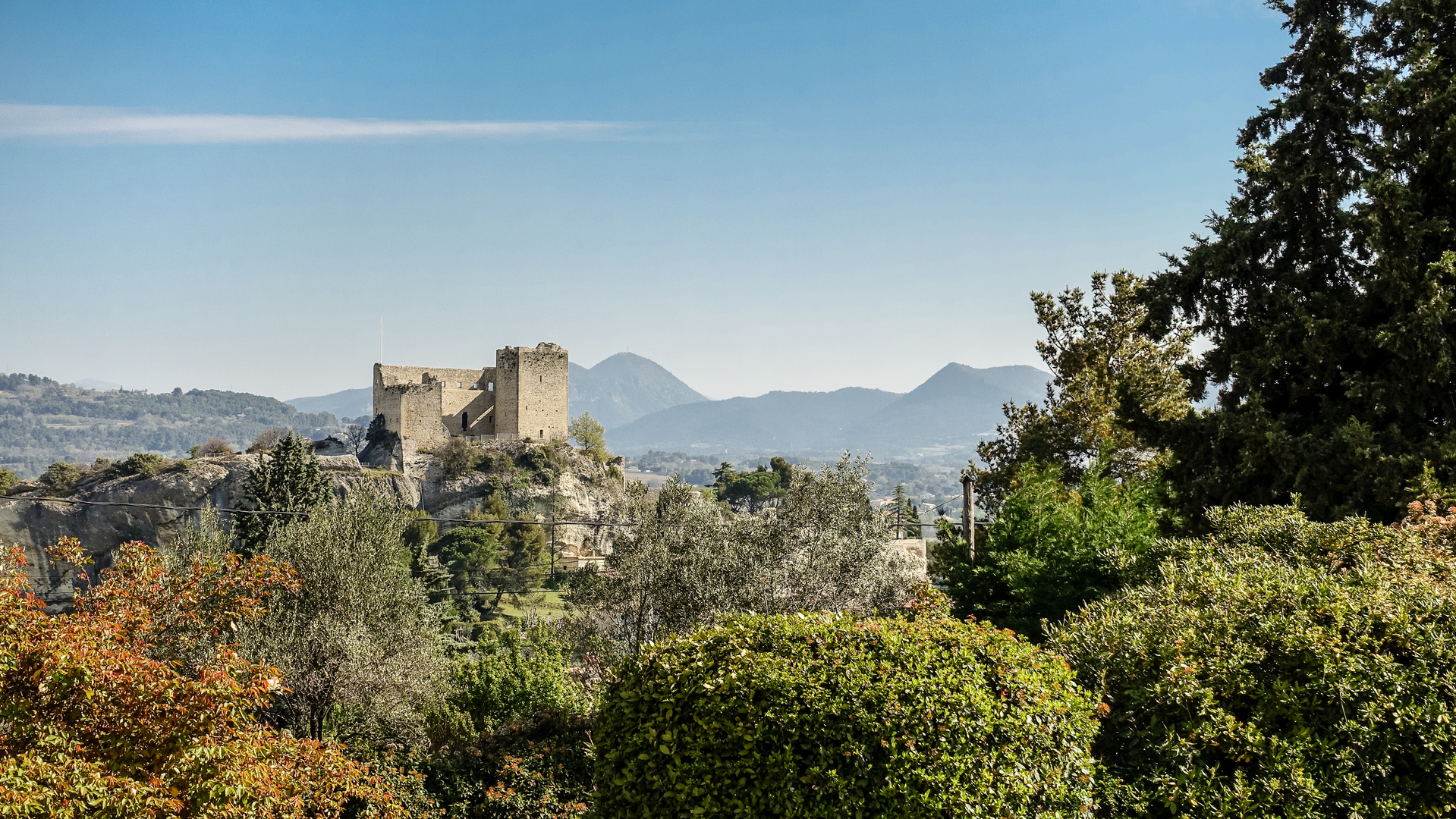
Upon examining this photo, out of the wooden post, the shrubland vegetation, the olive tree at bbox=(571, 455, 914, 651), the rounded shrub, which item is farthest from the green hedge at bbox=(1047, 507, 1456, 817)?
the rounded shrub

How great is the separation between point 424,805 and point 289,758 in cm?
401

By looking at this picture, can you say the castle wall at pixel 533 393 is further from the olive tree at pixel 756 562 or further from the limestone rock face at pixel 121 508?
the olive tree at pixel 756 562

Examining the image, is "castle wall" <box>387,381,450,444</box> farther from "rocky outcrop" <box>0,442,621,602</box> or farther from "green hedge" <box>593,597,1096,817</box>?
"green hedge" <box>593,597,1096,817</box>

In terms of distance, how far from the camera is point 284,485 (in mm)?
35875

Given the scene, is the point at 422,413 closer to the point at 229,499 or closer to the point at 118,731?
the point at 229,499

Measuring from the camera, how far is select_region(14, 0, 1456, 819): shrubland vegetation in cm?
538

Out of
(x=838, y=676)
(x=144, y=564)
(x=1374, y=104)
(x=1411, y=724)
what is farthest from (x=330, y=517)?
(x=1374, y=104)

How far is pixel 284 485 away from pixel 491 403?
3075 cm

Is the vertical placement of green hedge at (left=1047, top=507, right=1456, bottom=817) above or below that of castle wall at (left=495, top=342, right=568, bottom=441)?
below

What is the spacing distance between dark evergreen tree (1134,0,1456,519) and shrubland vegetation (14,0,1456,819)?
5 cm

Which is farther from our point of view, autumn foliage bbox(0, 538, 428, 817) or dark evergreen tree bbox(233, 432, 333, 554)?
dark evergreen tree bbox(233, 432, 333, 554)

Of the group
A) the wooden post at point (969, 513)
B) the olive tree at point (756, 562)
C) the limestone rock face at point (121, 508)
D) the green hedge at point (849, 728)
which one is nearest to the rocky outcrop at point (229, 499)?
the limestone rock face at point (121, 508)

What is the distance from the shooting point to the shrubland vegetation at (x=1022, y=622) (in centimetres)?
538

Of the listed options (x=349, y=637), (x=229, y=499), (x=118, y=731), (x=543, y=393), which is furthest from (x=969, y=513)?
(x=543, y=393)
